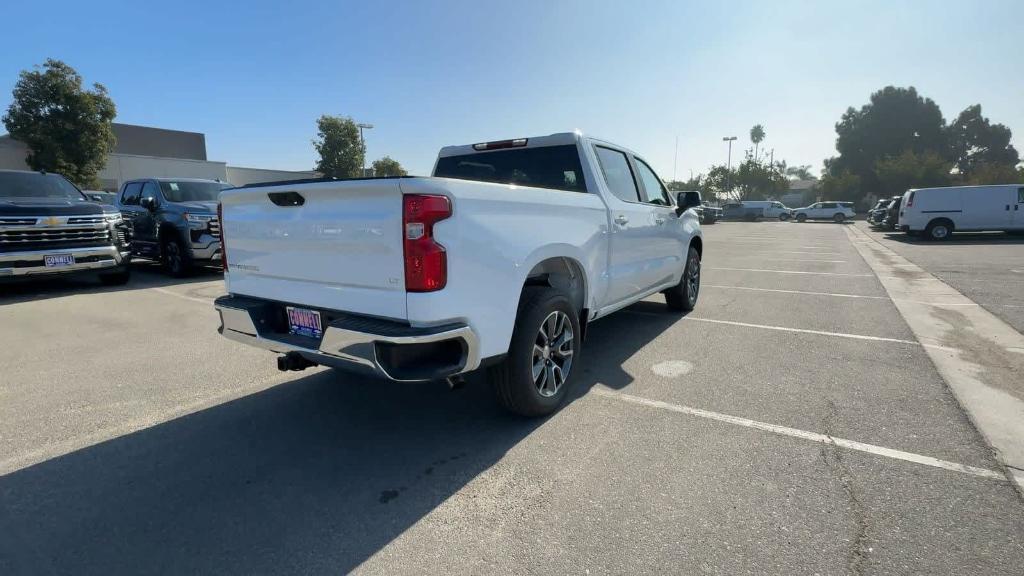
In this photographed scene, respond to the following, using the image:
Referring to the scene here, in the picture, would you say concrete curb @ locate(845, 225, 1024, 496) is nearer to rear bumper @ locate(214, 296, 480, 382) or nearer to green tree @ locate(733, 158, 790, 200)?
rear bumper @ locate(214, 296, 480, 382)

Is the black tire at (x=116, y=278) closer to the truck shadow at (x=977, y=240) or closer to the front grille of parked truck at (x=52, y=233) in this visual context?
the front grille of parked truck at (x=52, y=233)

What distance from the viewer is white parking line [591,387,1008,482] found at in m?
2.71

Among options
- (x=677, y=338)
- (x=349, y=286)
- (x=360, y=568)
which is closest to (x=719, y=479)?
(x=360, y=568)

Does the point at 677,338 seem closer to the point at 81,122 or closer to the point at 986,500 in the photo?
the point at 986,500

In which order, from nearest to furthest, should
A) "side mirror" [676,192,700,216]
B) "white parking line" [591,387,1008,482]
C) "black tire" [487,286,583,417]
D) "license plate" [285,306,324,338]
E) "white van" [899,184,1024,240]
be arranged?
1. "white parking line" [591,387,1008,482]
2. "license plate" [285,306,324,338]
3. "black tire" [487,286,583,417]
4. "side mirror" [676,192,700,216]
5. "white van" [899,184,1024,240]

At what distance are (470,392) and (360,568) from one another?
1.93 m

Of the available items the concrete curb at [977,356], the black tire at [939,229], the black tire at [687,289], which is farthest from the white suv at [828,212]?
the black tire at [687,289]

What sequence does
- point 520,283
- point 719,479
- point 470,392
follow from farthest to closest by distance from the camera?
point 470,392
point 520,283
point 719,479

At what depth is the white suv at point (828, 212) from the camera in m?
40.2

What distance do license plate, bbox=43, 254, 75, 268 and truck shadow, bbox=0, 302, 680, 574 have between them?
241 inches

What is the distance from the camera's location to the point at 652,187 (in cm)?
549

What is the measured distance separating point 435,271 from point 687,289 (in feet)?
15.8

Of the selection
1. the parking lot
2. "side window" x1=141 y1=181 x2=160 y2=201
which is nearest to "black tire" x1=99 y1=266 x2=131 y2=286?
"side window" x1=141 y1=181 x2=160 y2=201

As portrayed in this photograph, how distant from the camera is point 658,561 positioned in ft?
6.73
